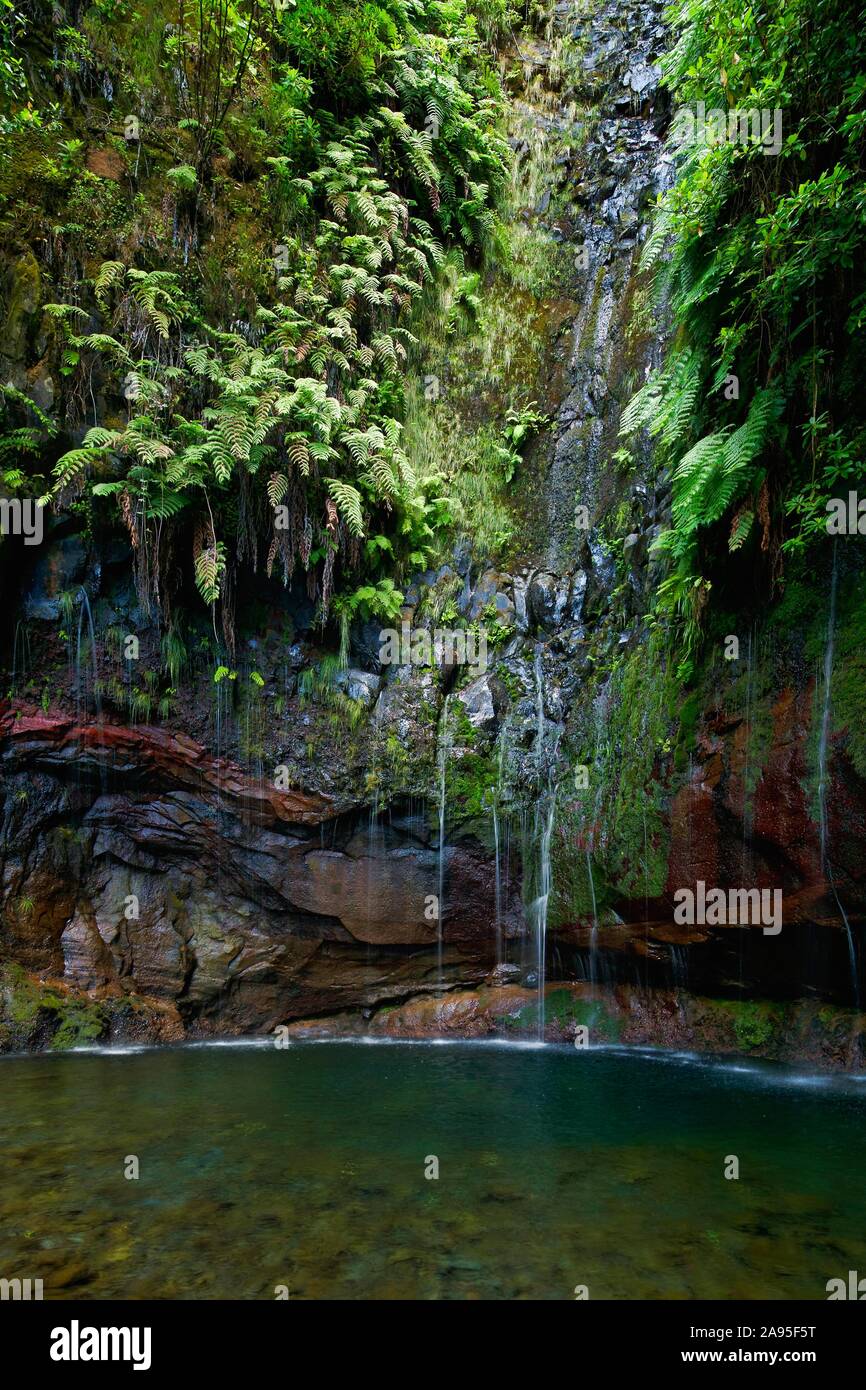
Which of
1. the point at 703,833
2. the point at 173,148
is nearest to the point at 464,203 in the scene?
the point at 173,148

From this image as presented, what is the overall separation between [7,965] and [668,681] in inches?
311

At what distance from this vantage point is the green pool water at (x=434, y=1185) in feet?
10.4

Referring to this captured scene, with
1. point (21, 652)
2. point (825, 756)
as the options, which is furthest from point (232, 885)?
point (825, 756)

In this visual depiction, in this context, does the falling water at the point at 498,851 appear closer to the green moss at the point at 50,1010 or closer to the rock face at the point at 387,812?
the rock face at the point at 387,812

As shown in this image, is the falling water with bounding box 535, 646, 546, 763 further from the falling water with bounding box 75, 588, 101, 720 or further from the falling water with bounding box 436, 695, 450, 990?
the falling water with bounding box 75, 588, 101, 720

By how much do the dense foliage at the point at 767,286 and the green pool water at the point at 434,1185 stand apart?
4.37 m

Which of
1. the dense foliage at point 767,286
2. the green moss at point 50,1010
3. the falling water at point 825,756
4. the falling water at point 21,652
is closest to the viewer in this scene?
the dense foliage at point 767,286

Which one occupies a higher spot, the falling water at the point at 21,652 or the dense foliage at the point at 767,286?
the dense foliage at the point at 767,286

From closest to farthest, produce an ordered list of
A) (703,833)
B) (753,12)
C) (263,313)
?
(753,12)
(703,833)
(263,313)

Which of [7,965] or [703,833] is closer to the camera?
[703,833]

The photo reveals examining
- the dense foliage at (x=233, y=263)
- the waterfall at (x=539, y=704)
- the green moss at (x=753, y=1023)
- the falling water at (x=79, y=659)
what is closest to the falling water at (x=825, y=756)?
the green moss at (x=753, y=1023)

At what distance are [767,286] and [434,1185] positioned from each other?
6837 mm

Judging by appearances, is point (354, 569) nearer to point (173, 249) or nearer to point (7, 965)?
point (173, 249)

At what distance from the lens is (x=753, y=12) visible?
6113 mm
